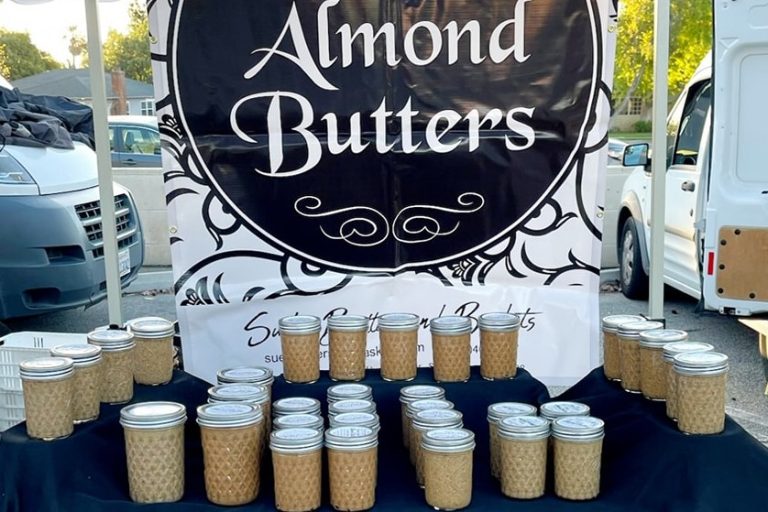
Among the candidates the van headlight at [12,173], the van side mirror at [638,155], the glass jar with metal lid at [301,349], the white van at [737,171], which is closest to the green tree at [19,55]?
the van headlight at [12,173]

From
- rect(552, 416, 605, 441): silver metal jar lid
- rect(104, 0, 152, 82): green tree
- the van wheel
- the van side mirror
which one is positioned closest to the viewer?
rect(552, 416, 605, 441): silver metal jar lid

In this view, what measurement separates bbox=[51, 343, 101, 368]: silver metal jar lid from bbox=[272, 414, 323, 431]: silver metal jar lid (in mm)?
561

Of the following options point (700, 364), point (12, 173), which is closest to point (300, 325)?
point (700, 364)

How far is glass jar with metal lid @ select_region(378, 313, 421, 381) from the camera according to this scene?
8.38 feet

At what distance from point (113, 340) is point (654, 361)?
1.56 meters

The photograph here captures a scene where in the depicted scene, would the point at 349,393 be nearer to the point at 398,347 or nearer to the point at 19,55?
the point at 398,347

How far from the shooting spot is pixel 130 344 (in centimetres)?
246

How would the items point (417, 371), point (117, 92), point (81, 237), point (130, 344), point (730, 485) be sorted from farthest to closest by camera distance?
1. point (117, 92)
2. point (81, 237)
3. point (417, 371)
4. point (130, 344)
5. point (730, 485)

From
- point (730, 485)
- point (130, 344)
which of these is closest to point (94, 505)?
point (130, 344)

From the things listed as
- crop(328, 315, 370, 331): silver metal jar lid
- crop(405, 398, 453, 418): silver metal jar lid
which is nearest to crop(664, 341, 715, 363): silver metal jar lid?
crop(405, 398, 453, 418): silver metal jar lid

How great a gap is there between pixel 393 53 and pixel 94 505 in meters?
2.07

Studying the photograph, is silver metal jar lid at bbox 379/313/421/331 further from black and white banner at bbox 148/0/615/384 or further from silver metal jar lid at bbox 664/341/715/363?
black and white banner at bbox 148/0/615/384

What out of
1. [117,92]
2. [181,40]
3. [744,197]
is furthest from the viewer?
[117,92]

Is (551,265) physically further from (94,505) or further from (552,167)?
(94,505)
